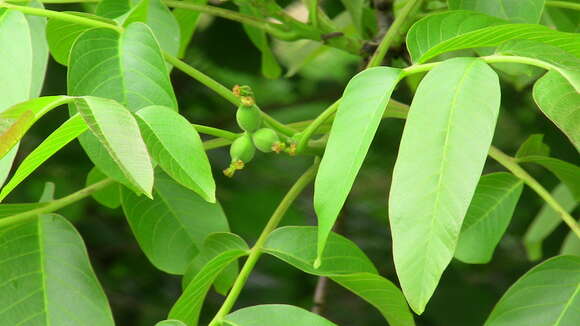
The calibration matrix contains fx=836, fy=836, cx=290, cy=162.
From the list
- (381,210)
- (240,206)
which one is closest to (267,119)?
(240,206)

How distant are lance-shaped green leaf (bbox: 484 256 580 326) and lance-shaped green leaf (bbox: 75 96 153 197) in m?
0.36

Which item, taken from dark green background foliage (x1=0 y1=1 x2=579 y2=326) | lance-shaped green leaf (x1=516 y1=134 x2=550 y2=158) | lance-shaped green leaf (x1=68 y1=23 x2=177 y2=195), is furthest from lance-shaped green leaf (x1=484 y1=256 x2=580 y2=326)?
dark green background foliage (x1=0 y1=1 x2=579 y2=326)

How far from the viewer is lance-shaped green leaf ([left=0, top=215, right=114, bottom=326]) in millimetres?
674

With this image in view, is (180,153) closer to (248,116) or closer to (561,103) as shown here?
(248,116)

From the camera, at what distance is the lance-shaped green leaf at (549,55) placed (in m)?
0.54

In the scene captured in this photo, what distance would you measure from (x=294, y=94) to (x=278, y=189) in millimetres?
417

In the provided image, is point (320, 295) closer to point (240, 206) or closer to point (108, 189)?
point (108, 189)

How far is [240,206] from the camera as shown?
1.73 metres

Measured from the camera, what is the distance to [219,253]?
0.74 metres

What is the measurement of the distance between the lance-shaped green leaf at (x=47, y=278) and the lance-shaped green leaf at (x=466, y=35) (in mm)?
333

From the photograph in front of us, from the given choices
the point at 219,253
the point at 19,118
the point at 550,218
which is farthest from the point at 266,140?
the point at 550,218

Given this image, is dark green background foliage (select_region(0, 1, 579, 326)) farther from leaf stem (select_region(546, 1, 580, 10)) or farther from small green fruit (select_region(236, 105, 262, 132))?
small green fruit (select_region(236, 105, 262, 132))

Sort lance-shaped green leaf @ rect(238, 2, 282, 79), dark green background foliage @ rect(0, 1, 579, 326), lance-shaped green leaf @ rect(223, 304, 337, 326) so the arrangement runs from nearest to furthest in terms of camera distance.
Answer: lance-shaped green leaf @ rect(223, 304, 337, 326), lance-shaped green leaf @ rect(238, 2, 282, 79), dark green background foliage @ rect(0, 1, 579, 326)

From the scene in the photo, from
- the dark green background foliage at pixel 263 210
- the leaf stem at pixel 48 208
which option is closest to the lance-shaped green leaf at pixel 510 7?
the leaf stem at pixel 48 208
